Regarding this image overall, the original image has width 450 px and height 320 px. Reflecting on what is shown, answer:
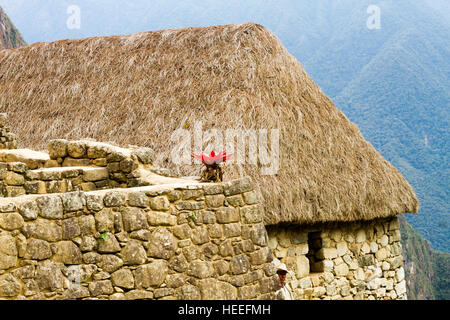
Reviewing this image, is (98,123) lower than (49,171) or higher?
higher

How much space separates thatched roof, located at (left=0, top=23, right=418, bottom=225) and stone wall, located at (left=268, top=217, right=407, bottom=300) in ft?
1.13

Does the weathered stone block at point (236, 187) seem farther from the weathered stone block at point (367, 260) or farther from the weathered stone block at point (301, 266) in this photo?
the weathered stone block at point (367, 260)

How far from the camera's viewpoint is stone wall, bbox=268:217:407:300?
9.06 meters

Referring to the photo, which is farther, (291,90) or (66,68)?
(66,68)

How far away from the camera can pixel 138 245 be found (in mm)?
4965

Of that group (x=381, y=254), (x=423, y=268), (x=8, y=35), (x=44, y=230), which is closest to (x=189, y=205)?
(x=44, y=230)

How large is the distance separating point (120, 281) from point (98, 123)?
626 cm

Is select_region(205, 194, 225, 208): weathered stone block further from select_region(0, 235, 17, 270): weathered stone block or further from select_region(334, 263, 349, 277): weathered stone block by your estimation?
select_region(334, 263, 349, 277): weathered stone block

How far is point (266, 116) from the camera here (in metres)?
9.65
